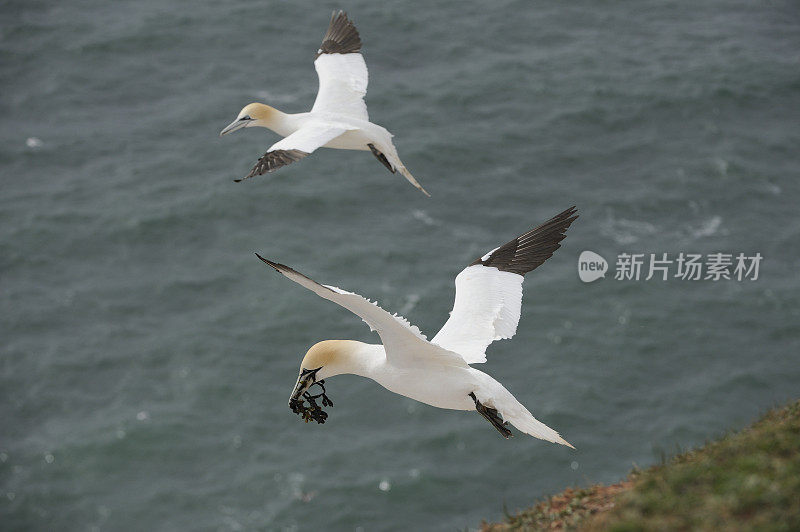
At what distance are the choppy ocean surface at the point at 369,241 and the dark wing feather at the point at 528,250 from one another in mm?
20768

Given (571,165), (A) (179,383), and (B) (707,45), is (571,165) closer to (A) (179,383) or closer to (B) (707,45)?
(B) (707,45)

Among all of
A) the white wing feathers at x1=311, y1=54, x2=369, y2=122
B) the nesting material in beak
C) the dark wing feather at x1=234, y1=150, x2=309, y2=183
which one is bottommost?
the nesting material in beak

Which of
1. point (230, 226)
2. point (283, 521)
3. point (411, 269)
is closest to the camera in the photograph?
point (283, 521)

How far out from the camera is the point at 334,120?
17.2 metres

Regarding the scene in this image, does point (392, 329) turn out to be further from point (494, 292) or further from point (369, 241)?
point (369, 241)

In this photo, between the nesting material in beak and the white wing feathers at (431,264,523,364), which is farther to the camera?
the white wing feathers at (431,264,523,364)

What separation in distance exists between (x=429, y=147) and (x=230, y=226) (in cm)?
847

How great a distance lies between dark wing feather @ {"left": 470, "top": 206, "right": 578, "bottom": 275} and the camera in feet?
44.2

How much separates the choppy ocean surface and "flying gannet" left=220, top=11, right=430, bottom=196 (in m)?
17.1

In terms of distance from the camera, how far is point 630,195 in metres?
44.0

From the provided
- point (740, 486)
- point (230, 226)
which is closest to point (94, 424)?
point (230, 226)

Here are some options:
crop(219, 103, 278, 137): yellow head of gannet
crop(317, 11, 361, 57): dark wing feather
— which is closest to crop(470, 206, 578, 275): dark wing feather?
crop(219, 103, 278, 137): yellow head of gannet

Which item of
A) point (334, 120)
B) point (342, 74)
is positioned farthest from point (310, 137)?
point (342, 74)

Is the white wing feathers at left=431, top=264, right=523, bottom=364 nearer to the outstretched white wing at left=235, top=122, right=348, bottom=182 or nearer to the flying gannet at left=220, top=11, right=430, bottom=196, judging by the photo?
the flying gannet at left=220, top=11, right=430, bottom=196
